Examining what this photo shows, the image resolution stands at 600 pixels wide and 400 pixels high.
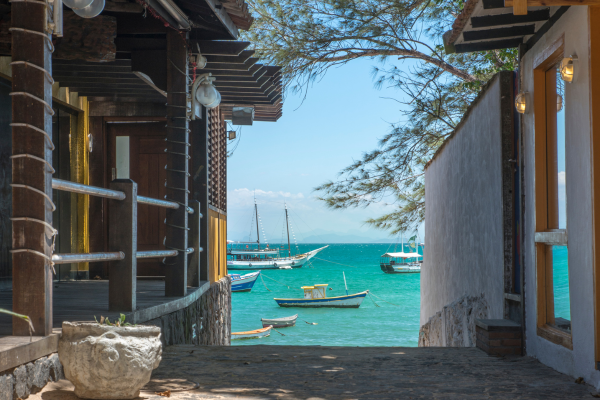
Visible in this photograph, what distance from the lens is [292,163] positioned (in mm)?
87000

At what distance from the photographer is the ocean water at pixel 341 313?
26.6 meters

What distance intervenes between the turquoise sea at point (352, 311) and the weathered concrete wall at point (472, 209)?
48.2 inches

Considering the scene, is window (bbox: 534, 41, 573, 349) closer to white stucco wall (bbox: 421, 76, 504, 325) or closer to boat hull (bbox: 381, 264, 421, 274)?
white stucco wall (bbox: 421, 76, 504, 325)

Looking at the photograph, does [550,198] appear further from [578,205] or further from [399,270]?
[399,270]

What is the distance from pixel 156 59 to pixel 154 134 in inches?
115

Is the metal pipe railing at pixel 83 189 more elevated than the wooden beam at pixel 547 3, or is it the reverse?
the wooden beam at pixel 547 3

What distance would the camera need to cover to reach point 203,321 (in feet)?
21.5

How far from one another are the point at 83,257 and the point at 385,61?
8226 millimetres

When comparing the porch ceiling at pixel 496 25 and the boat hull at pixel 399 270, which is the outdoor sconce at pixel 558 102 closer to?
the porch ceiling at pixel 496 25

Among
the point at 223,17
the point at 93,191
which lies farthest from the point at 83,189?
the point at 223,17

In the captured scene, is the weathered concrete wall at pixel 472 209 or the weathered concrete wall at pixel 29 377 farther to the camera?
the weathered concrete wall at pixel 472 209

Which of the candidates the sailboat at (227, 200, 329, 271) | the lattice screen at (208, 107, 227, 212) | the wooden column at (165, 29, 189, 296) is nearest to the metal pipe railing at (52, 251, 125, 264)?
the wooden column at (165, 29, 189, 296)

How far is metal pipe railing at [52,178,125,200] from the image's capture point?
2873mm

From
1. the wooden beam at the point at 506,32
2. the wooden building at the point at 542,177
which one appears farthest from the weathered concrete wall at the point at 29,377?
the wooden beam at the point at 506,32
